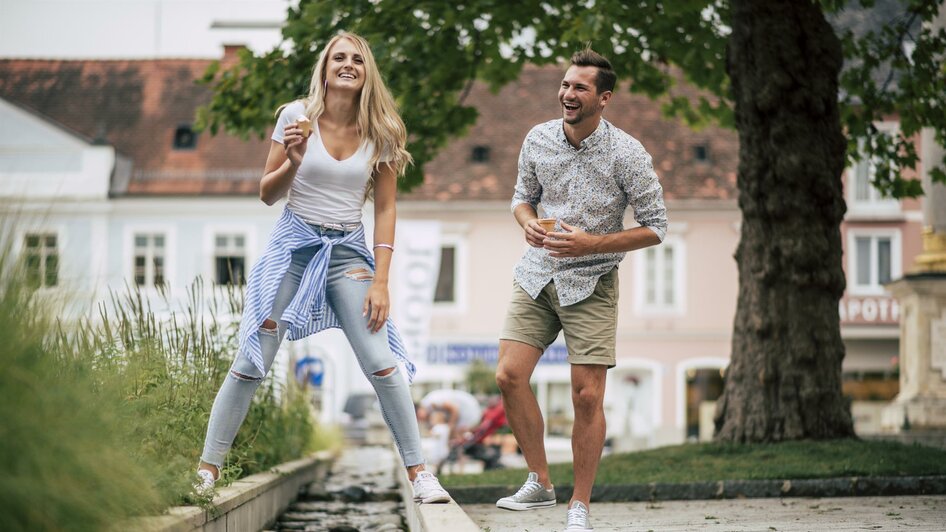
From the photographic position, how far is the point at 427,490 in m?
5.23

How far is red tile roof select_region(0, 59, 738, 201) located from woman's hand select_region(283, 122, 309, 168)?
3060 centimetres

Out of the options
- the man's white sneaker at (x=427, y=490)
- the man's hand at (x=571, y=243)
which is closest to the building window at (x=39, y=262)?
the man's white sneaker at (x=427, y=490)

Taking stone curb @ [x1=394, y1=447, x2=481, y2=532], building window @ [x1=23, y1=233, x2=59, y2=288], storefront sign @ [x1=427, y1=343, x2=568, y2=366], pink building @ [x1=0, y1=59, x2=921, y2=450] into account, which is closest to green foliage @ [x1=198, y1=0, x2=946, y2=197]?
stone curb @ [x1=394, y1=447, x2=481, y2=532]

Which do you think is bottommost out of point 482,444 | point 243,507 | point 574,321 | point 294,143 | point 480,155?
point 482,444

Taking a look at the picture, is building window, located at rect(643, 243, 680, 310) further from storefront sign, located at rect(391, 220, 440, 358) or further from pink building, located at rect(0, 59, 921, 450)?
storefront sign, located at rect(391, 220, 440, 358)

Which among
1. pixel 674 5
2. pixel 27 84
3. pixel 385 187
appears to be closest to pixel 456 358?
pixel 27 84

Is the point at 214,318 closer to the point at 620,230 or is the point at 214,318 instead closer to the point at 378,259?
the point at 378,259

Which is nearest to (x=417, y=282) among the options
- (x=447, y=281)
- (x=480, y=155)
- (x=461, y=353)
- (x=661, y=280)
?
(x=461, y=353)

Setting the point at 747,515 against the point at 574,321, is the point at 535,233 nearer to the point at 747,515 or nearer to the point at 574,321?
the point at 574,321

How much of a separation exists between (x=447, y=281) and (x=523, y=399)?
3241 cm

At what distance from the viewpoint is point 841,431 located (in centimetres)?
1024

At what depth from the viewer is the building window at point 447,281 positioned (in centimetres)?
3781

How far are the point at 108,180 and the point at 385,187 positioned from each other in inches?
1320

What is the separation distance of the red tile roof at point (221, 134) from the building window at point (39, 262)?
3176 centimetres
